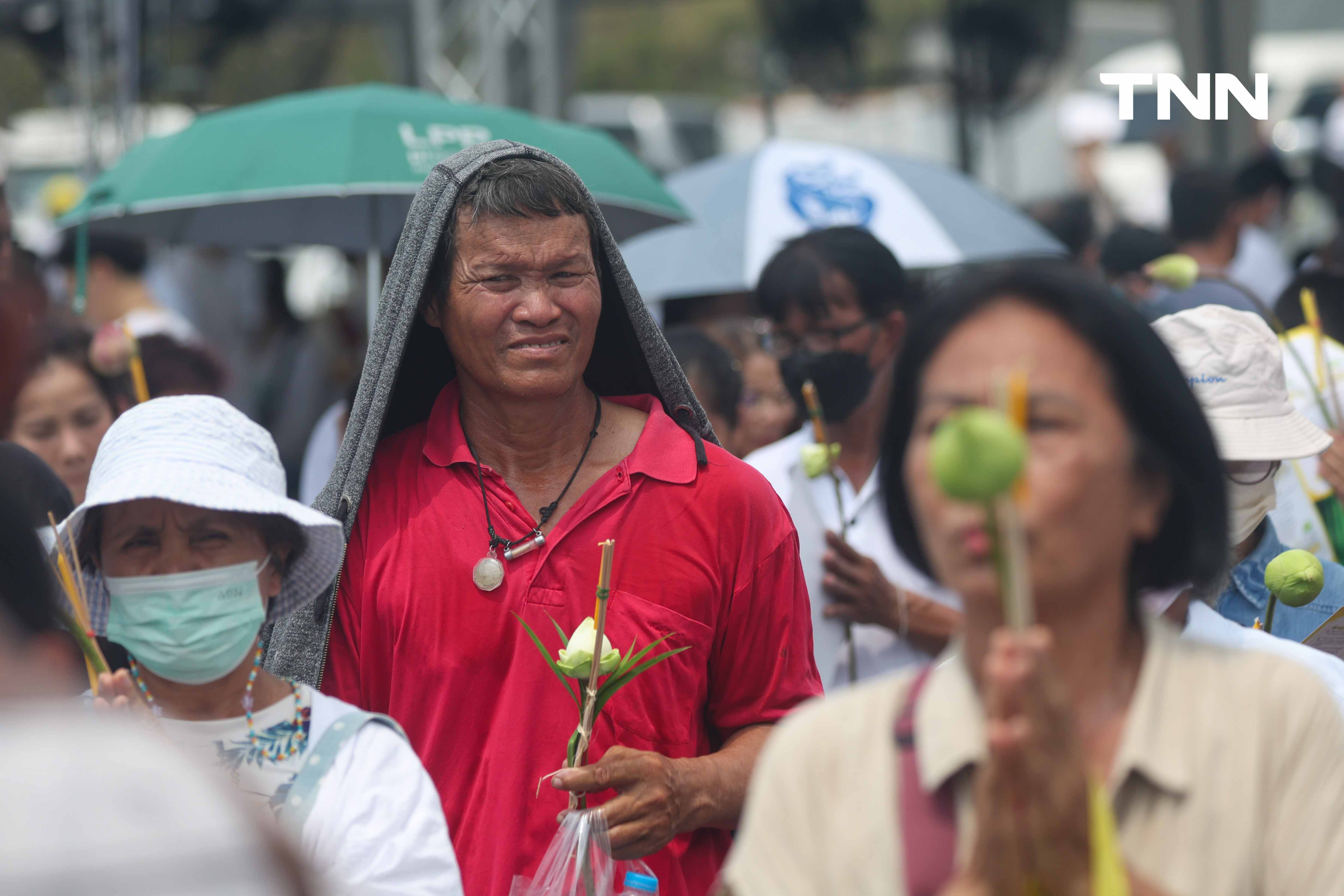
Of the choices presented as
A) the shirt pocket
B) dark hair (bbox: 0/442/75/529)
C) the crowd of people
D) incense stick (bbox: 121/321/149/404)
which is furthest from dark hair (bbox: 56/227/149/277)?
the shirt pocket

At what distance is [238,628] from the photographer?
261 cm

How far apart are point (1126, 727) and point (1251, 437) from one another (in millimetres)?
1669

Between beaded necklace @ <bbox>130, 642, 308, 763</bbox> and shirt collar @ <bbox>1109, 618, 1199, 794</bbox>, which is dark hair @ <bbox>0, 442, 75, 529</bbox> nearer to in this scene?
beaded necklace @ <bbox>130, 642, 308, 763</bbox>

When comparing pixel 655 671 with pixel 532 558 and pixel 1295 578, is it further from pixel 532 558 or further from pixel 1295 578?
pixel 1295 578

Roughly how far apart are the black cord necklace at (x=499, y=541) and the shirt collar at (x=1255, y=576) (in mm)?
1389

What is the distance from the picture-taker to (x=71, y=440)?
183 inches

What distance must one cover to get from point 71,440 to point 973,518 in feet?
12.3

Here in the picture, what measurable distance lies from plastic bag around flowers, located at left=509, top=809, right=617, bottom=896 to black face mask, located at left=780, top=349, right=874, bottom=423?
6.36 ft

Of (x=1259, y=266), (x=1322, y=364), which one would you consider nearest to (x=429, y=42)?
(x=1259, y=266)

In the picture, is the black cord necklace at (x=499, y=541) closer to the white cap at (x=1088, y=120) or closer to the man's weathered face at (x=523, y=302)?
the man's weathered face at (x=523, y=302)

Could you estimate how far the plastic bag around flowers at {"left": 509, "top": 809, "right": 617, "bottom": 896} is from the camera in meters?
2.58

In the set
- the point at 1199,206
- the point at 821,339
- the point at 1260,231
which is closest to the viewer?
the point at 821,339

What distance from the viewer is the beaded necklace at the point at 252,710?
2.43 m

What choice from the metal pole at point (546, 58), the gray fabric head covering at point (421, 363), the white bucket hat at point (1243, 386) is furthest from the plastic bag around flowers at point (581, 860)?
the metal pole at point (546, 58)
